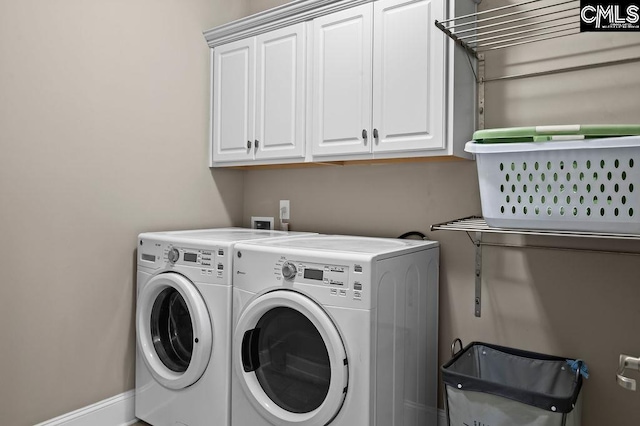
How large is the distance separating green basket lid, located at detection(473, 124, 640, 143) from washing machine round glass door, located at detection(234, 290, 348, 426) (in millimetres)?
858

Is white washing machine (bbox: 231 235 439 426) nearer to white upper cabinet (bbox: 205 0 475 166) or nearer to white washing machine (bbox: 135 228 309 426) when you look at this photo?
white washing machine (bbox: 135 228 309 426)

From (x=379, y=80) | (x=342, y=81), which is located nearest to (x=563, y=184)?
(x=379, y=80)

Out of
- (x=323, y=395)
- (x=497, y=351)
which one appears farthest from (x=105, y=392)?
(x=497, y=351)

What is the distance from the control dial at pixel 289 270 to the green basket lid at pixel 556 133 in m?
0.82

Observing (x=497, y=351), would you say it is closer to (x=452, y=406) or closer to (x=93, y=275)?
(x=452, y=406)

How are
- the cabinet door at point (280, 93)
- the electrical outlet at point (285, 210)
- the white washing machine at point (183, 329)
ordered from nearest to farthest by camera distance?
the white washing machine at point (183, 329) < the cabinet door at point (280, 93) < the electrical outlet at point (285, 210)

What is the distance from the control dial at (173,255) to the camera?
2.09 metres

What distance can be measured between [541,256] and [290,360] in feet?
3.77

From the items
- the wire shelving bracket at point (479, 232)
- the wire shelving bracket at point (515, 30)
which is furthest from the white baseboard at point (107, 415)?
the wire shelving bracket at point (515, 30)

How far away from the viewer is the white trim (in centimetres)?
207

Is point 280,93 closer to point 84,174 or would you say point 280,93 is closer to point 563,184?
point 84,174

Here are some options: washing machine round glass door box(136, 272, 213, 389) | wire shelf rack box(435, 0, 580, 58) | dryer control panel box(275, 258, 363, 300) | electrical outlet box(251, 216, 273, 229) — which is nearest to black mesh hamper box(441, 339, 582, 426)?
dryer control panel box(275, 258, 363, 300)

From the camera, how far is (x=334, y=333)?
5.09 feet

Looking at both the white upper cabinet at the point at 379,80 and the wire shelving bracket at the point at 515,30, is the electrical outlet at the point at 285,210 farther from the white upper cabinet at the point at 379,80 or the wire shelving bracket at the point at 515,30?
the wire shelving bracket at the point at 515,30
